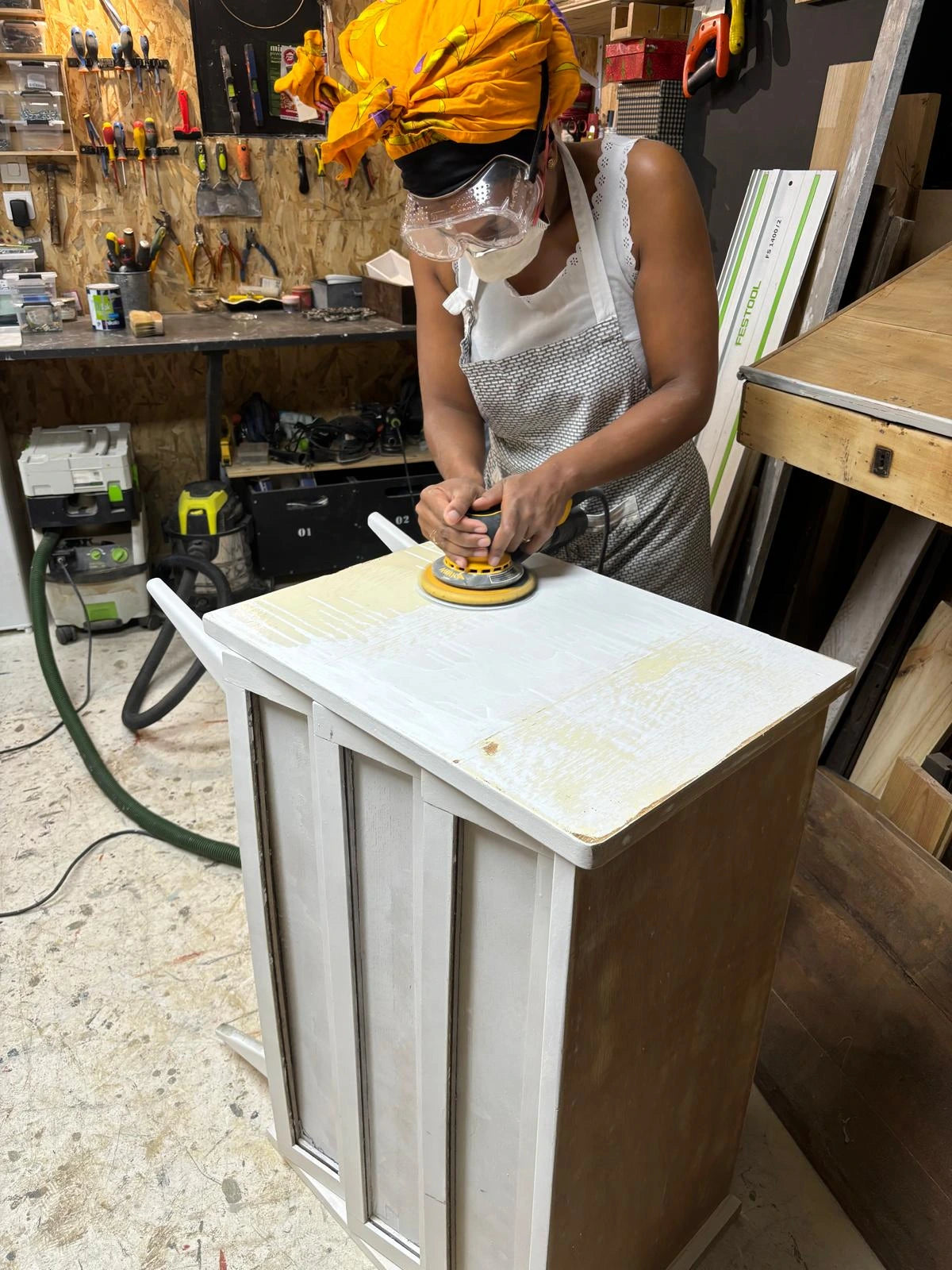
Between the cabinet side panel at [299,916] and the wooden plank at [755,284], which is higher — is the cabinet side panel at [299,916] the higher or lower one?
the lower one

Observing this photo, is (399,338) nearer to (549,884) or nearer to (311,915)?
(311,915)

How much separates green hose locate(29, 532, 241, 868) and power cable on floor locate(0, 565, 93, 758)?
0.27 ft

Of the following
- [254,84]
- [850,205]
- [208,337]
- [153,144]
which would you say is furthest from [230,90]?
[850,205]

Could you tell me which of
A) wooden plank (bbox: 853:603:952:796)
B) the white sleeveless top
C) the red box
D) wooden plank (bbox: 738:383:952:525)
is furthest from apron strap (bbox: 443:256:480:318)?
the red box

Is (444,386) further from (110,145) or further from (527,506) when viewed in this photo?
(110,145)

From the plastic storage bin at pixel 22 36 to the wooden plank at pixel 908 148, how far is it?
2367 millimetres

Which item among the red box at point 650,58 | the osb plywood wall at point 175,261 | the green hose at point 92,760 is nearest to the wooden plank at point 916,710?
the green hose at point 92,760

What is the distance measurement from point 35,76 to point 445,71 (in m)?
2.40

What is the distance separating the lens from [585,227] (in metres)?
1.12

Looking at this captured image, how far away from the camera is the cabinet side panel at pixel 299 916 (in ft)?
3.11

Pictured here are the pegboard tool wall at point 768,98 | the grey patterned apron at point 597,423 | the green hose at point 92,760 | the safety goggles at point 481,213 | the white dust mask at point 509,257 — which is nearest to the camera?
the safety goggles at point 481,213

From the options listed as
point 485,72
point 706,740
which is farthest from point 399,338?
point 706,740

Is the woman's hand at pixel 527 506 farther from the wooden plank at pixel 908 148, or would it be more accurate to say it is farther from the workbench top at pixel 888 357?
the wooden plank at pixel 908 148

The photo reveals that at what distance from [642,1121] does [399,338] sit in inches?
90.5
